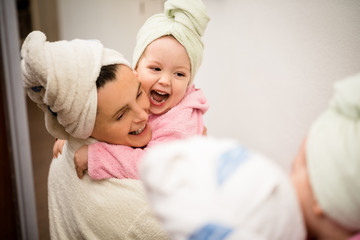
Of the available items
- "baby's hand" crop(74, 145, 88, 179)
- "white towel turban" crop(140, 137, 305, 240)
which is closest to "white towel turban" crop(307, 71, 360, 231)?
"white towel turban" crop(140, 137, 305, 240)

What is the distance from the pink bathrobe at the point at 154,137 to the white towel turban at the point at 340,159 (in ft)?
1.55

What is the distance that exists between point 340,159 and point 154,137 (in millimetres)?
551

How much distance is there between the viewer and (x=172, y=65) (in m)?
0.88

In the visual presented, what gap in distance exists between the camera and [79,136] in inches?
27.7

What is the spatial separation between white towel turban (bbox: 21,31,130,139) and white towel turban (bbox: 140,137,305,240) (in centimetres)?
36

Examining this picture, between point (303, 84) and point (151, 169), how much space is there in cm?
64

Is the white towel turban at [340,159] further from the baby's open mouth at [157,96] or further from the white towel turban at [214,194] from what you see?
the baby's open mouth at [157,96]

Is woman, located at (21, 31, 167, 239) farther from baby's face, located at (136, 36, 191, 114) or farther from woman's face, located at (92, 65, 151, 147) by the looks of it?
baby's face, located at (136, 36, 191, 114)

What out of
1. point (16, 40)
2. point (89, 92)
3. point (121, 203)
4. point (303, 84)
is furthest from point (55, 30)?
point (303, 84)

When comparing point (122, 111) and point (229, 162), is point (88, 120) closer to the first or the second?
point (122, 111)

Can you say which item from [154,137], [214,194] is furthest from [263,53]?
[214,194]

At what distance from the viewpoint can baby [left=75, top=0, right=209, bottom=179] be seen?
85cm

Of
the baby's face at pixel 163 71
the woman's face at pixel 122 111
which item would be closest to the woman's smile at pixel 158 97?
the baby's face at pixel 163 71

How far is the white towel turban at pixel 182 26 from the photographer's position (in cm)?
86
